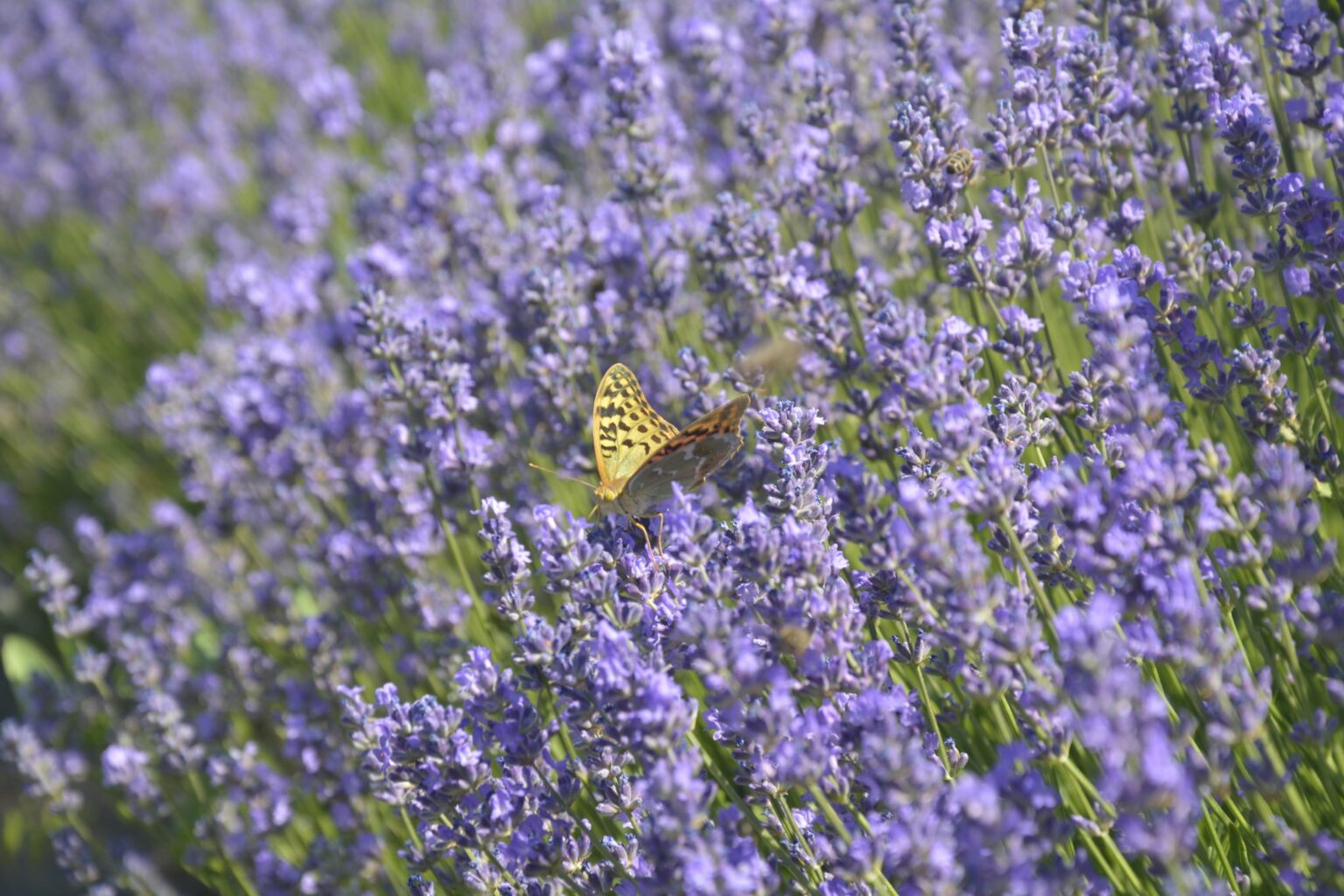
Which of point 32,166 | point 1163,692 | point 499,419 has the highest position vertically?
point 32,166

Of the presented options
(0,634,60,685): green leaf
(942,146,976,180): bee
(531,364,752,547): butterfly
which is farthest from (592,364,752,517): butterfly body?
(0,634,60,685): green leaf

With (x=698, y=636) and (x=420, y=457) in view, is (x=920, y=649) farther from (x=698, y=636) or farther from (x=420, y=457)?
(x=420, y=457)

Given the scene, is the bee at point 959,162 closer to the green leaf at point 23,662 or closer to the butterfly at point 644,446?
the butterfly at point 644,446

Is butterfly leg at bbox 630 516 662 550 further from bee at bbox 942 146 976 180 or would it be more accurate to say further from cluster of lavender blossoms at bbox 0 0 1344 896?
bee at bbox 942 146 976 180

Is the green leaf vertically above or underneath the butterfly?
above

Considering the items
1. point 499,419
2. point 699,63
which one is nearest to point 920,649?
point 499,419

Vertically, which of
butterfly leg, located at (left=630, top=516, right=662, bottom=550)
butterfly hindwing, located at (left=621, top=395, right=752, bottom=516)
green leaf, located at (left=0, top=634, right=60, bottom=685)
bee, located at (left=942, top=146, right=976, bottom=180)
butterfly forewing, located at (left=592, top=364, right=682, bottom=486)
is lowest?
butterfly leg, located at (left=630, top=516, right=662, bottom=550)

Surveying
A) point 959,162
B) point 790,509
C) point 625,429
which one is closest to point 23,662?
point 625,429
